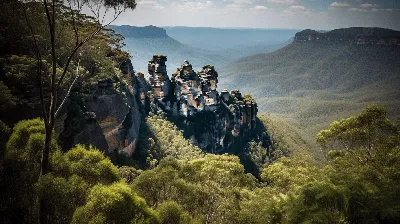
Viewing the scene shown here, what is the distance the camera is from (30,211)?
46.7 feet

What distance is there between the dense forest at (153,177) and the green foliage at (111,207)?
0.05 metres

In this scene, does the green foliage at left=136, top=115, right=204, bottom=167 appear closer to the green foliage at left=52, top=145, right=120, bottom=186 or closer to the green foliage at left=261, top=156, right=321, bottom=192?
the green foliage at left=261, top=156, right=321, bottom=192

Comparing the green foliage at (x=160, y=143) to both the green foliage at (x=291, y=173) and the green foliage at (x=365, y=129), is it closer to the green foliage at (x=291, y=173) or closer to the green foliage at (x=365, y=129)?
the green foliage at (x=291, y=173)

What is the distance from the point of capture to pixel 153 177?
20.6 meters

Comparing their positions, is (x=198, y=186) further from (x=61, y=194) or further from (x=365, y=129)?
(x=365, y=129)

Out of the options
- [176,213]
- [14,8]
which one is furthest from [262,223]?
[14,8]

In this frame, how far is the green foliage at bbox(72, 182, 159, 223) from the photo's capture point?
13062 millimetres

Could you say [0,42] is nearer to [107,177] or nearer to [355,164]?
[107,177]

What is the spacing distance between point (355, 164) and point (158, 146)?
144ft

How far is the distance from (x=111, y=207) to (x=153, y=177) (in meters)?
7.13

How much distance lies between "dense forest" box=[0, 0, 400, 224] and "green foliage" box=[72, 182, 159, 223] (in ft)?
0.15

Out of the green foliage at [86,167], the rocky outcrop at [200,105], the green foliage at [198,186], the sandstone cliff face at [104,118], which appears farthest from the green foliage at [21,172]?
the rocky outcrop at [200,105]

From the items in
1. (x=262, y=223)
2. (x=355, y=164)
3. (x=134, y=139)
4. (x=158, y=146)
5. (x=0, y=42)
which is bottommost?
(x=158, y=146)

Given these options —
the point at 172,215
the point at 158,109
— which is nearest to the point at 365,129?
the point at 172,215
